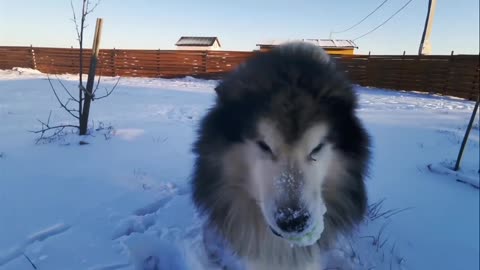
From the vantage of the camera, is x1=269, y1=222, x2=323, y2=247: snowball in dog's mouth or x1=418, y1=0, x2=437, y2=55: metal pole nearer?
x1=269, y1=222, x2=323, y2=247: snowball in dog's mouth

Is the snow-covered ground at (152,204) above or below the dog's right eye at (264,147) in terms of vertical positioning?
below

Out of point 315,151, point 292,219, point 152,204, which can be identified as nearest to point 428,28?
point 315,151

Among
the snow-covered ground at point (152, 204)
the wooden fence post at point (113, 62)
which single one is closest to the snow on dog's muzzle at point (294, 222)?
the snow-covered ground at point (152, 204)

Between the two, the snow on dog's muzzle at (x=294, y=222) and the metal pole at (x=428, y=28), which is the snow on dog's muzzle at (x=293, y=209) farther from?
the metal pole at (x=428, y=28)

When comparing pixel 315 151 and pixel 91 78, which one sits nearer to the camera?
pixel 315 151

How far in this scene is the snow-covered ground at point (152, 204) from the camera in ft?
4.62

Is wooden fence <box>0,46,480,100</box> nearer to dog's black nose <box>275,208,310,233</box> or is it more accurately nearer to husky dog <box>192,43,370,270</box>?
husky dog <box>192,43,370,270</box>

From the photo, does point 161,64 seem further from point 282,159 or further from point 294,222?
point 294,222

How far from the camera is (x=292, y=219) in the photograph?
41.2 inches

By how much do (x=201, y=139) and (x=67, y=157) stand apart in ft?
6.60

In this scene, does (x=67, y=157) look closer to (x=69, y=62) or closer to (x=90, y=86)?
(x=90, y=86)

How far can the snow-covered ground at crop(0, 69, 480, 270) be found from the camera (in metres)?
1.41

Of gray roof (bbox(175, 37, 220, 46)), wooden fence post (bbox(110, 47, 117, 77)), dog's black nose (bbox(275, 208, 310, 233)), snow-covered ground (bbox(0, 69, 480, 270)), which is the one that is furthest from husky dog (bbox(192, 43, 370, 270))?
wooden fence post (bbox(110, 47, 117, 77))

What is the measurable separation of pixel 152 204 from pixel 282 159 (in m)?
1.39
